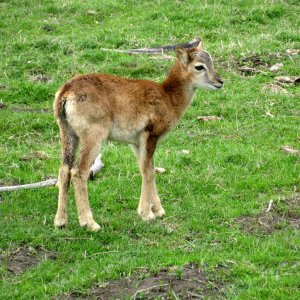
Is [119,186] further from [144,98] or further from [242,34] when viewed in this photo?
[242,34]

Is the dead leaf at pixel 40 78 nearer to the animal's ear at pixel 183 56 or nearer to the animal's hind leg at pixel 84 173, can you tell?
the animal's ear at pixel 183 56

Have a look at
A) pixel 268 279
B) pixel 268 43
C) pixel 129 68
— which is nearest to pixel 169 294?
pixel 268 279

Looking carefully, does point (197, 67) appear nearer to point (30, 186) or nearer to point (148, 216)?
point (148, 216)

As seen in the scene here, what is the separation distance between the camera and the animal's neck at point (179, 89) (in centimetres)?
1016

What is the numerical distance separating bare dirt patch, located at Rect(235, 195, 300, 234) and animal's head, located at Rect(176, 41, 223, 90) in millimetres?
1847

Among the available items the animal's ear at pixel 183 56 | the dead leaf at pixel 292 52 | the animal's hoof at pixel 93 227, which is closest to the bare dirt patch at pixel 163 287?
the animal's hoof at pixel 93 227

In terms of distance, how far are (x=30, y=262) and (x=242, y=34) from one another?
10.5 metres

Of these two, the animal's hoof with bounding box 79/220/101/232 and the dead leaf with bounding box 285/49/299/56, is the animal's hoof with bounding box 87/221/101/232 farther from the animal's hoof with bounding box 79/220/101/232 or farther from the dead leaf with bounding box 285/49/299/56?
the dead leaf with bounding box 285/49/299/56

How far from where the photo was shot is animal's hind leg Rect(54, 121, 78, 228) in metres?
9.13

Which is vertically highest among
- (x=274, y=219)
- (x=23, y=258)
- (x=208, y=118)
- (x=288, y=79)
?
(x=23, y=258)

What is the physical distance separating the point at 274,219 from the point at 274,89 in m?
5.48

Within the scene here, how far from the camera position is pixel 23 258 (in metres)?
8.41

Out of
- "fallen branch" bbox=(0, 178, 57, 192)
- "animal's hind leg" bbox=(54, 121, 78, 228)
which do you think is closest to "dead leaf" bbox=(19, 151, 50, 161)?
"fallen branch" bbox=(0, 178, 57, 192)

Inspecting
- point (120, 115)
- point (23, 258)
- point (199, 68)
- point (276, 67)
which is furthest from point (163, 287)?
point (276, 67)
